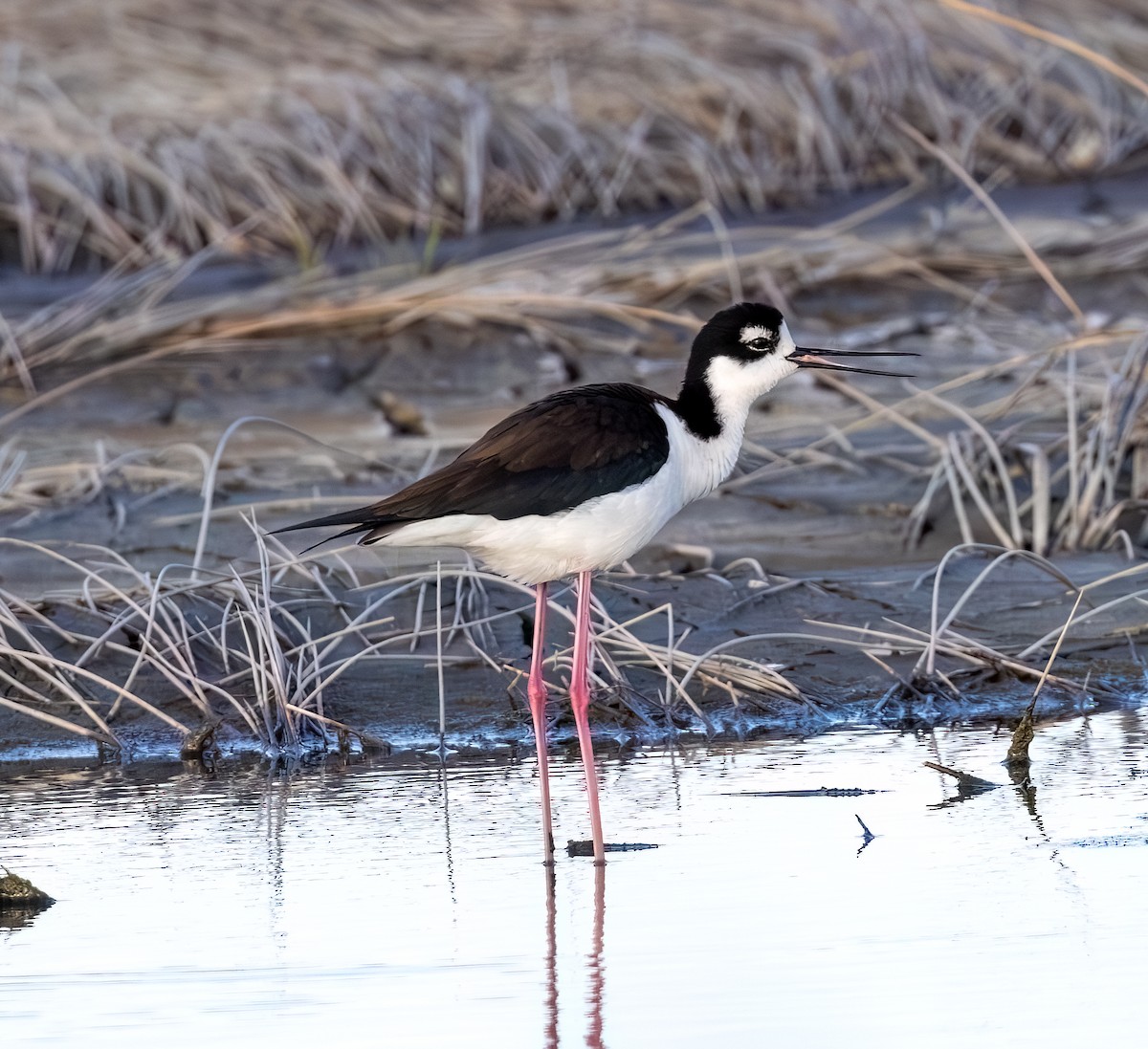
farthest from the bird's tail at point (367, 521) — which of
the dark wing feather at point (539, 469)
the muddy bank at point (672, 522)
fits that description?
the muddy bank at point (672, 522)

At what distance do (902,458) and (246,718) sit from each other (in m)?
3.08

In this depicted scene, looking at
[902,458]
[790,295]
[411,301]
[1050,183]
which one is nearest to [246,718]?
[902,458]

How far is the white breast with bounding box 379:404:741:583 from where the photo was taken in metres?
4.66

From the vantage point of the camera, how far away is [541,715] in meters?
4.97

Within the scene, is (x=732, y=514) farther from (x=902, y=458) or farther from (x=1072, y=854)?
(x=1072, y=854)

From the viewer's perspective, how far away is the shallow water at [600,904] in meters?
3.30

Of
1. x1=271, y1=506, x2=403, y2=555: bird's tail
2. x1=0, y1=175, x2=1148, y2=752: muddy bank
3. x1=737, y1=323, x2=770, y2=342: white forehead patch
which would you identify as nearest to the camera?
x1=271, y1=506, x2=403, y2=555: bird's tail

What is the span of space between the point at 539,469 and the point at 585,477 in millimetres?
100

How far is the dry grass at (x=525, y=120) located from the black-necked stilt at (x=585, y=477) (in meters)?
5.21

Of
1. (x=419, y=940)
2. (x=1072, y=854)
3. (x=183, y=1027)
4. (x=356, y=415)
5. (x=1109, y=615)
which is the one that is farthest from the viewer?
(x=356, y=415)

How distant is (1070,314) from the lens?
30.5 feet

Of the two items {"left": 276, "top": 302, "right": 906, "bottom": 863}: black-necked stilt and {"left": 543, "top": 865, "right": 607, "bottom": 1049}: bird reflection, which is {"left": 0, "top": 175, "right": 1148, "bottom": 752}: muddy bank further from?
{"left": 543, "top": 865, "right": 607, "bottom": 1049}: bird reflection

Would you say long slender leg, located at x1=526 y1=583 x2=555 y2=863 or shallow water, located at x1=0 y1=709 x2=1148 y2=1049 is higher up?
long slender leg, located at x1=526 y1=583 x2=555 y2=863

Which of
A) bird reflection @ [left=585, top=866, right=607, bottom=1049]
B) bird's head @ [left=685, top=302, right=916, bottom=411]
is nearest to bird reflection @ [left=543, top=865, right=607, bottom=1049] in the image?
bird reflection @ [left=585, top=866, right=607, bottom=1049]
